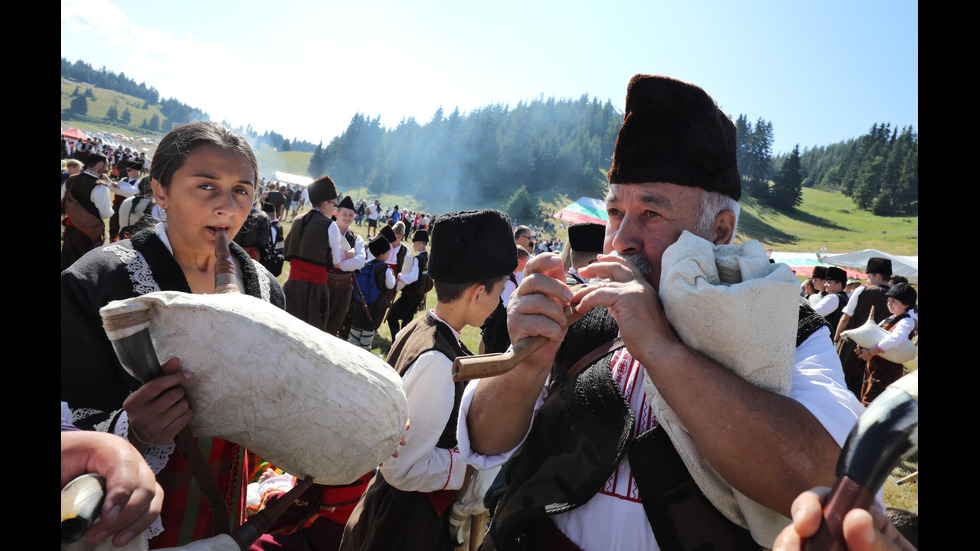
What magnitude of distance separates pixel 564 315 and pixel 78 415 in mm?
1479

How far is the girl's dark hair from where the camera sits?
6.36 feet

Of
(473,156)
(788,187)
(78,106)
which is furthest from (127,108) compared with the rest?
(788,187)

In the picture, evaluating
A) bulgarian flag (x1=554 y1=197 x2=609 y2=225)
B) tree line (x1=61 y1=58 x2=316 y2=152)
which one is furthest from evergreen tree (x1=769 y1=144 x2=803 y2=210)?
tree line (x1=61 y1=58 x2=316 y2=152)

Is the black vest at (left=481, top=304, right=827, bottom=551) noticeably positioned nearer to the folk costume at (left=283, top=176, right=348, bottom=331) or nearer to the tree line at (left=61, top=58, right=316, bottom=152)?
the folk costume at (left=283, top=176, right=348, bottom=331)

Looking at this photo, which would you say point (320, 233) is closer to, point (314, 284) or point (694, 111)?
point (314, 284)

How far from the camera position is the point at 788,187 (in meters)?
86.5

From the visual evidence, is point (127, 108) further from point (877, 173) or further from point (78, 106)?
point (877, 173)

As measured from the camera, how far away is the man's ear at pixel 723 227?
1710 mm

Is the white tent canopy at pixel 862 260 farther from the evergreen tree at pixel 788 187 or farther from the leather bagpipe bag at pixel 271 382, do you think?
the evergreen tree at pixel 788 187

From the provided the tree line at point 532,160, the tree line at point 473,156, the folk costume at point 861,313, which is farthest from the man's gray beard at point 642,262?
the tree line at point 473,156

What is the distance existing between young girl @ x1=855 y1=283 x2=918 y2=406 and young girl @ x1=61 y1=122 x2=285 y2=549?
8.72 m
